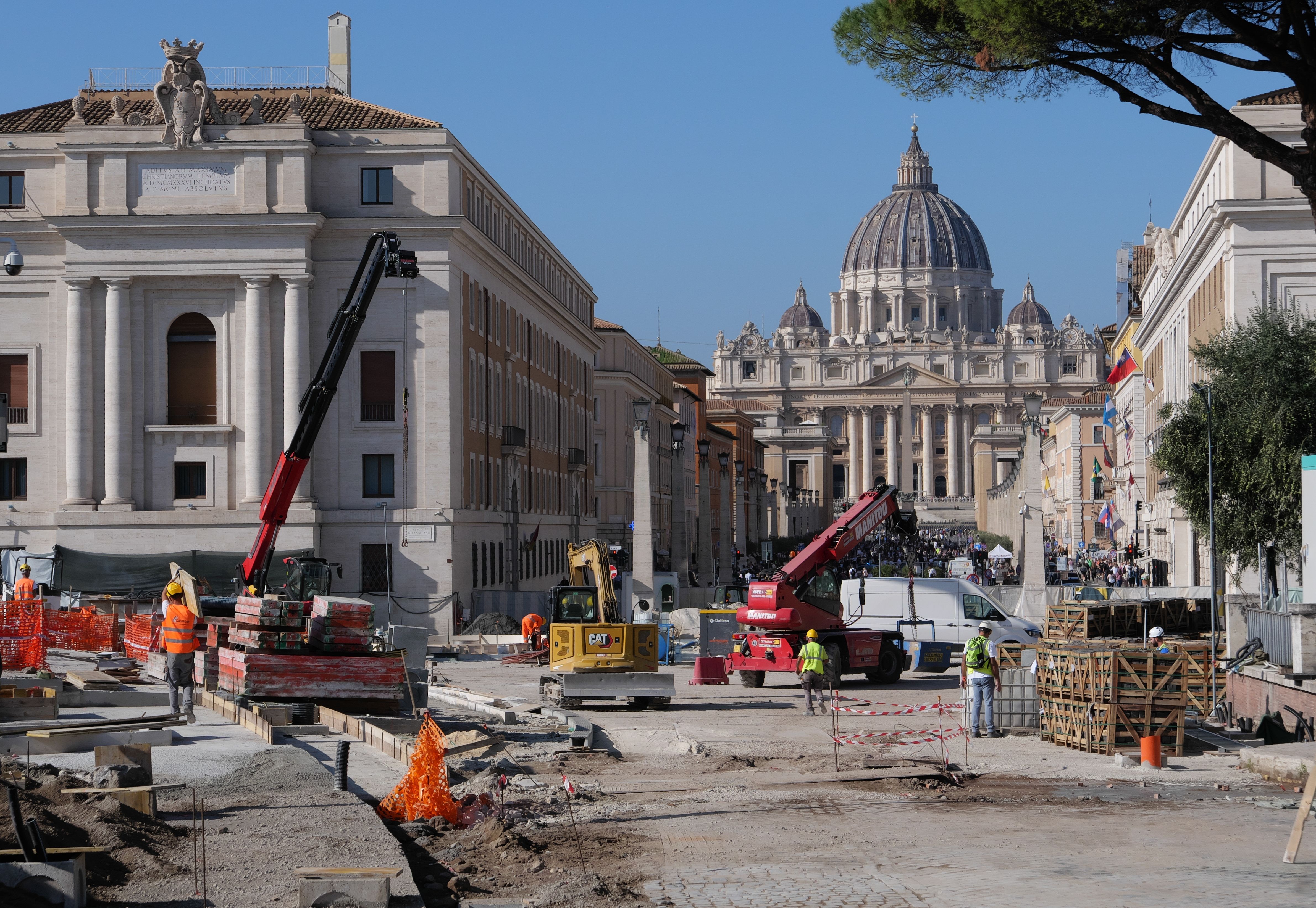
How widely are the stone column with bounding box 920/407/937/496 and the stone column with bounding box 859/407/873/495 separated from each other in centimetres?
629

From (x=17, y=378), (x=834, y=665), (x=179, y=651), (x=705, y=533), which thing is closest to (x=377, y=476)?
(x=17, y=378)

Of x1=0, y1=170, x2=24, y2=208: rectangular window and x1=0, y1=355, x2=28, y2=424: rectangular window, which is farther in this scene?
x1=0, y1=170, x2=24, y2=208: rectangular window

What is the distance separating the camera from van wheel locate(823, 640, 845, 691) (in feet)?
88.4

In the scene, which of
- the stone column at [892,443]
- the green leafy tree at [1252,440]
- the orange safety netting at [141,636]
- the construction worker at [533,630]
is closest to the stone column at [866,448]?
the stone column at [892,443]

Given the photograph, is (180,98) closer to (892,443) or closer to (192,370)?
(192,370)

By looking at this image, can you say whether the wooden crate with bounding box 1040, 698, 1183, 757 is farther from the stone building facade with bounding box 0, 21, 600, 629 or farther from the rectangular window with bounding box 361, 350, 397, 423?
the rectangular window with bounding box 361, 350, 397, 423

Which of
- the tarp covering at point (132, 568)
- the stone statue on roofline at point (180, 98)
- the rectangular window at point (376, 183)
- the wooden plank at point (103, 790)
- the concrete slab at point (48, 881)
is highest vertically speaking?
the stone statue on roofline at point (180, 98)

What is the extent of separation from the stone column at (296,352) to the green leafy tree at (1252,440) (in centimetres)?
2145

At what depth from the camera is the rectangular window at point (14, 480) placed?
43.0 meters

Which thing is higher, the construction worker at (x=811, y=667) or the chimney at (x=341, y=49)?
the chimney at (x=341, y=49)

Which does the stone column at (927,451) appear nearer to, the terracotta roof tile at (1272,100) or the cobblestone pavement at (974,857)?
the terracotta roof tile at (1272,100)

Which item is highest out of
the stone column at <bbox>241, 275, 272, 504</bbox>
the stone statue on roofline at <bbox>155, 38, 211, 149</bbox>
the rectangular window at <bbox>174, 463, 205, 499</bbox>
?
the stone statue on roofline at <bbox>155, 38, 211, 149</bbox>

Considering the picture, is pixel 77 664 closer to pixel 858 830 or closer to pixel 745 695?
pixel 745 695

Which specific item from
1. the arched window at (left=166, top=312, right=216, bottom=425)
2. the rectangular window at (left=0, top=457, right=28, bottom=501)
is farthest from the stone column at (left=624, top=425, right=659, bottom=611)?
the rectangular window at (left=0, top=457, right=28, bottom=501)
